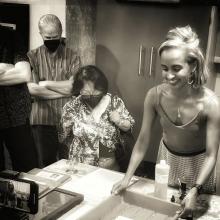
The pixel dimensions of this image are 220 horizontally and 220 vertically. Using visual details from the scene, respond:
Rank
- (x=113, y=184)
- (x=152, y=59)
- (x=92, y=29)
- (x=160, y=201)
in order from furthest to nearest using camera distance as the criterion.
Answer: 1. (x=92, y=29)
2. (x=152, y=59)
3. (x=113, y=184)
4. (x=160, y=201)

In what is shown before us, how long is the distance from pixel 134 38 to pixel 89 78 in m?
0.46

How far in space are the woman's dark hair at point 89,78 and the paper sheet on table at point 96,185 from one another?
82 cm

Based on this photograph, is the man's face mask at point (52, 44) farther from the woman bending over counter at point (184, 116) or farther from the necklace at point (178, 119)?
the necklace at point (178, 119)

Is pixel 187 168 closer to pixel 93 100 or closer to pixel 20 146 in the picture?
pixel 93 100

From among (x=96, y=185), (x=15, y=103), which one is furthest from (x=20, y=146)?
(x=96, y=185)

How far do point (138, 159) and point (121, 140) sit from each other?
29.7 inches

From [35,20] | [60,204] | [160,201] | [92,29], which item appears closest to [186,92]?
[160,201]

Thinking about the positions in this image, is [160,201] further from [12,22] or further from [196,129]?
[12,22]

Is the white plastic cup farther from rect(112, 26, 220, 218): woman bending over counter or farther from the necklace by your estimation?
the necklace

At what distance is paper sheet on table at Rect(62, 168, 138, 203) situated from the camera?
191 centimetres

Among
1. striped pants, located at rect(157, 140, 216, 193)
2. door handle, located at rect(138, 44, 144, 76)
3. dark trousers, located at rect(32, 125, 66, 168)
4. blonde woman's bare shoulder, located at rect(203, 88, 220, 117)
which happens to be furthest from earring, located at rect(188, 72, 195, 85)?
dark trousers, located at rect(32, 125, 66, 168)

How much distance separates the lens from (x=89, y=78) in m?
2.82

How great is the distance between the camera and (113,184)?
6.65 feet

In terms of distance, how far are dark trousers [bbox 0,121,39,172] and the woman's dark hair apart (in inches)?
22.9
